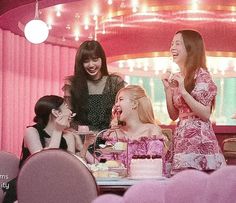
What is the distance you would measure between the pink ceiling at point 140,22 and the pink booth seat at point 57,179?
5.14 m

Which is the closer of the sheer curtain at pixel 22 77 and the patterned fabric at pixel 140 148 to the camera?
the patterned fabric at pixel 140 148

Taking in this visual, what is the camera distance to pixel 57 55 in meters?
9.12

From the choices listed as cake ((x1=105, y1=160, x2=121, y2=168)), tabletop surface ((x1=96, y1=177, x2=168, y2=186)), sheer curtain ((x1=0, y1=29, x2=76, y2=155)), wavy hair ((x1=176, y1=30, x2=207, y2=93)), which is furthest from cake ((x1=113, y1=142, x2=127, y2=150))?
sheer curtain ((x1=0, y1=29, x2=76, y2=155))

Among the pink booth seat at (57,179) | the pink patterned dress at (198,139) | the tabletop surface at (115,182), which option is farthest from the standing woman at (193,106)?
the pink booth seat at (57,179)

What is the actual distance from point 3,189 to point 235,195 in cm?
220

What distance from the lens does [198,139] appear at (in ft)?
9.89

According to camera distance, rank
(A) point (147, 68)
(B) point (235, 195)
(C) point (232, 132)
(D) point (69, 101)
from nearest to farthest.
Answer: (B) point (235, 195) → (D) point (69, 101) → (C) point (232, 132) → (A) point (147, 68)

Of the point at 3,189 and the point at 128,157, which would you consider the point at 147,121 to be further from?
the point at 3,189

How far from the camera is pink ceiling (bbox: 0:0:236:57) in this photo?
24.9ft

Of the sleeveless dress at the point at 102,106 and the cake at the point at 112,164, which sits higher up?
the sleeveless dress at the point at 102,106

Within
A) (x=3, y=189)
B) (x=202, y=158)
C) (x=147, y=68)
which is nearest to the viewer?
(x=202, y=158)

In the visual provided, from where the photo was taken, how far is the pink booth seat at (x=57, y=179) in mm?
2162

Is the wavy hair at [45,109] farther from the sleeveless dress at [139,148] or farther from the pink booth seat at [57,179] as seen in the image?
the pink booth seat at [57,179]

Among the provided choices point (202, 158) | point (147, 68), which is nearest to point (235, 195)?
point (202, 158)
